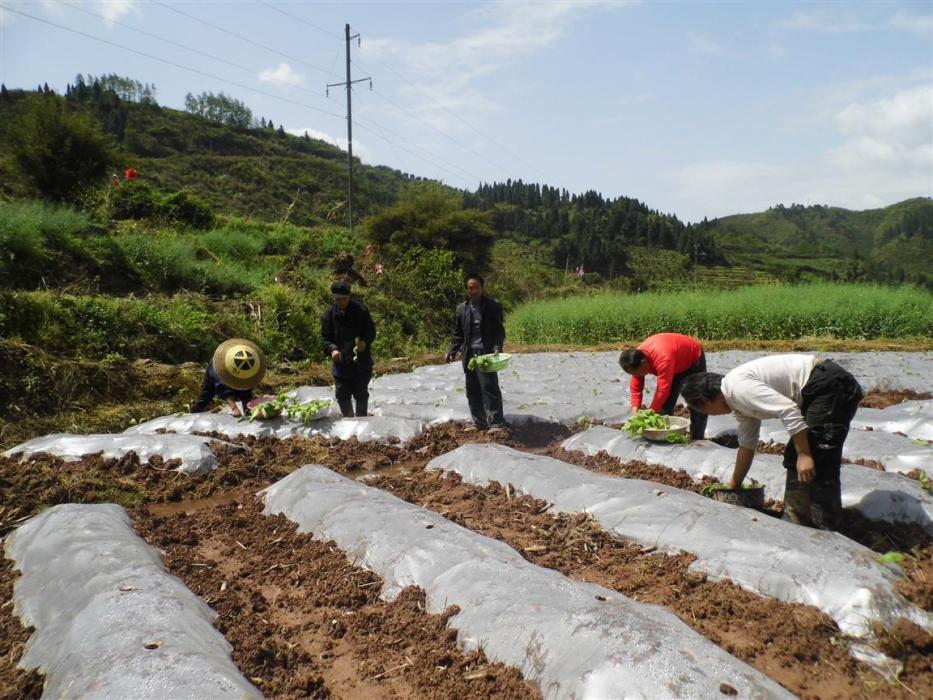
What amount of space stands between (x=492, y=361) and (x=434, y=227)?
18182mm

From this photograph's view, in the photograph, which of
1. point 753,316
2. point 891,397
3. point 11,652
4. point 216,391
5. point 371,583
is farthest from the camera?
point 753,316

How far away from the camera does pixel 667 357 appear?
210 inches

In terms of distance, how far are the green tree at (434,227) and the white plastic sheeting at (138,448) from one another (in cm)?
1701

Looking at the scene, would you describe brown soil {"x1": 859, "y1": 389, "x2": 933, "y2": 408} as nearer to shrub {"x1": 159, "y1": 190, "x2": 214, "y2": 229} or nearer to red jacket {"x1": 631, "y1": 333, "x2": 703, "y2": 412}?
red jacket {"x1": 631, "y1": 333, "x2": 703, "y2": 412}

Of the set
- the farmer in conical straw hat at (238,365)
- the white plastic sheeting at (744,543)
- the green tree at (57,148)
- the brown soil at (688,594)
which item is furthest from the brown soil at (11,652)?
the green tree at (57,148)

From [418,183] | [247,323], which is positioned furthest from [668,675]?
[418,183]

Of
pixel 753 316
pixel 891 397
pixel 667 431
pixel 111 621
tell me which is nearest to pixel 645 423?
pixel 667 431

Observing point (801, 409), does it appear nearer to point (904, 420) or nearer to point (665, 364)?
point (665, 364)

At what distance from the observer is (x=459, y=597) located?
2.99 metres

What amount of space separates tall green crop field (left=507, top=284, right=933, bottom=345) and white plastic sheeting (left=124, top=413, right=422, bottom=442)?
10322 mm

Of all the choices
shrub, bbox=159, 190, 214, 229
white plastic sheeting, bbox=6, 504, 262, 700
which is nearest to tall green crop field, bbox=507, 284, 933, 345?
shrub, bbox=159, 190, 214, 229

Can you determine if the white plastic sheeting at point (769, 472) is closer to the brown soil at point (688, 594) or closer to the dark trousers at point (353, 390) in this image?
the brown soil at point (688, 594)

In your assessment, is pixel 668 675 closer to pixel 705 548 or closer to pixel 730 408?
pixel 705 548

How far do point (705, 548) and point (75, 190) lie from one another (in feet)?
56.6
